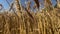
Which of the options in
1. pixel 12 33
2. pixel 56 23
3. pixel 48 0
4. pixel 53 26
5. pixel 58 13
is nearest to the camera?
pixel 48 0

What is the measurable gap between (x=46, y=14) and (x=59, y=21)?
12 centimetres

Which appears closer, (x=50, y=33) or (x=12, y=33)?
(x=50, y=33)

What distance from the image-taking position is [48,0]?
113 cm

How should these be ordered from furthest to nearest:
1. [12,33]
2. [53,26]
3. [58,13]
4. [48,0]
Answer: [12,33] → [58,13] → [53,26] → [48,0]

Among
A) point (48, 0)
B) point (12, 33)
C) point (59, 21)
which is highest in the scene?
point (48, 0)

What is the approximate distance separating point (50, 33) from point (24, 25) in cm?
18

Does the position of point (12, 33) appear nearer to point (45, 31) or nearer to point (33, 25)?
point (33, 25)

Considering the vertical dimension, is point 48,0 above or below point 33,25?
above

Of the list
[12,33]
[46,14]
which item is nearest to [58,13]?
[46,14]

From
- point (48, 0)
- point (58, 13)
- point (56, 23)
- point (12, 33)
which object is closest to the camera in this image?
point (48, 0)

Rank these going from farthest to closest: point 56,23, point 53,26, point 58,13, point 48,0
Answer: point 58,13 → point 56,23 → point 53,26 → point 48,0

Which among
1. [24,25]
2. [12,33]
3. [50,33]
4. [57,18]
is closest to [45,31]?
[50,33]

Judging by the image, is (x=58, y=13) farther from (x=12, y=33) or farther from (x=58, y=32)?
(x=12, y=33)

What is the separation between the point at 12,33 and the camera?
156 centimetres
